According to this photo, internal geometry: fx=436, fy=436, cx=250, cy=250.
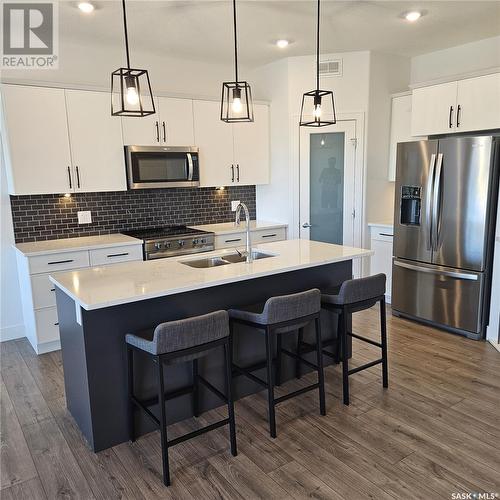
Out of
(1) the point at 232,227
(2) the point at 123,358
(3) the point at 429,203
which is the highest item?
(3) the point at 429,203

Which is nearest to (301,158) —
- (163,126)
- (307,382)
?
(163,126)

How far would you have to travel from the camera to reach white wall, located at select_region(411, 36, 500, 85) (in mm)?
4445

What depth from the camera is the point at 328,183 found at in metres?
5.20

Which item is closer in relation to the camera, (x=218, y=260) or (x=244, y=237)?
(x=218, y=260)

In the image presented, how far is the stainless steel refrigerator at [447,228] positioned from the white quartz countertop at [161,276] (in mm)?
1236

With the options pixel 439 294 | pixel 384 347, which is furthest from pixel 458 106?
pixel 384 347

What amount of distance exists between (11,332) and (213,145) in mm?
2891

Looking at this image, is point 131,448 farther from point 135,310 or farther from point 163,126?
point 163,126

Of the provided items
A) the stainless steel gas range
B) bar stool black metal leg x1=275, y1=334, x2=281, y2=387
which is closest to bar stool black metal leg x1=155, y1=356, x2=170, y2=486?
bar stool black metal leg x1=275, y1=334, x2=281, y2=387

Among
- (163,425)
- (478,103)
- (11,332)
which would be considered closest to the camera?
(163,425)

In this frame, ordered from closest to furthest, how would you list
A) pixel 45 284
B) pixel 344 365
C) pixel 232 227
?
1. pixel 344 365
2. pixel 45 284
3. pixel 232 227

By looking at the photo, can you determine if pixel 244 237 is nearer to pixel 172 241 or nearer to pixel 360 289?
pixel 172 241

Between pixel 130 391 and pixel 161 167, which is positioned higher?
pixel 161 167

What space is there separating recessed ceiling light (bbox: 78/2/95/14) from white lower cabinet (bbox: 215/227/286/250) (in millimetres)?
2378
